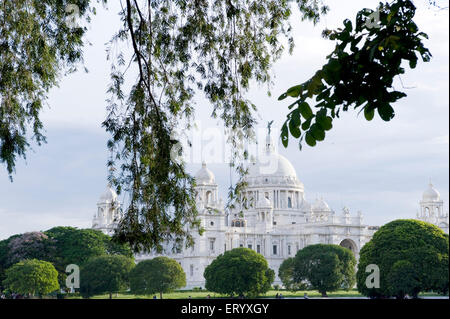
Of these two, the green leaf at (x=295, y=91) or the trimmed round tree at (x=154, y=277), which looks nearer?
the green leaf at (x=295, y=91)

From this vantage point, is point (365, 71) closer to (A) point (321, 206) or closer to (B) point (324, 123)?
(B) point (324, 123)

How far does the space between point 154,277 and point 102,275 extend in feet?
16.5

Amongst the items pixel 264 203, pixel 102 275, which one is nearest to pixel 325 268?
pixel 102 275

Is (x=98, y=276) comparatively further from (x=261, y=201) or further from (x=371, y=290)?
(x=261, y=201)

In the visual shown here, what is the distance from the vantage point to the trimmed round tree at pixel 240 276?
5941 cm

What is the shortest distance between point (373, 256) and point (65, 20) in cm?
4097

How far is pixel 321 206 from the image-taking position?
10994 centimetres

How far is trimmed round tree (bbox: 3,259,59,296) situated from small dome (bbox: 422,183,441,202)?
71172 millimetres

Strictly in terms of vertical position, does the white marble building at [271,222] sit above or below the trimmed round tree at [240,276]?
above

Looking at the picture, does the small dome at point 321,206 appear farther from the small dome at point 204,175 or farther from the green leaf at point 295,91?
the green leaf at point 295,91

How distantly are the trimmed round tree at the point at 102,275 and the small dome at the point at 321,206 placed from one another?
173 feet

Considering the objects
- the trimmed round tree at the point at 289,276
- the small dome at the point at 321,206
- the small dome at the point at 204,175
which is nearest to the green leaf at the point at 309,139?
the trimmed round tree at the point at 289,276

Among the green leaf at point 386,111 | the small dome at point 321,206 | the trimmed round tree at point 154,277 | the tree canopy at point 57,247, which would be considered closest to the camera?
the green leaf at point 386,111

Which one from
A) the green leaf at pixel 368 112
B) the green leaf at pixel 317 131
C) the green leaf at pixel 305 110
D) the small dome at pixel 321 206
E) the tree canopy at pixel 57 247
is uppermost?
the small dome at pixel 321 206
